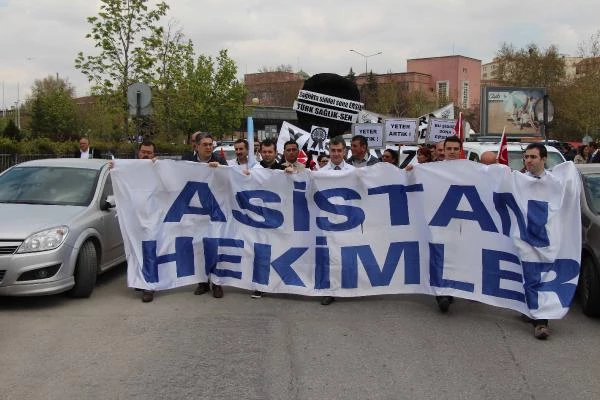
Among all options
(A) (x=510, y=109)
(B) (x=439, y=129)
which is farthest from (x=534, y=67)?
(B) (x=439, y=129)

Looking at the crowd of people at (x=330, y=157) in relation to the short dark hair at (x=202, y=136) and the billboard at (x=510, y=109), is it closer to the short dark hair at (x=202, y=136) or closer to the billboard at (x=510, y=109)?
the short dark hair at (x=202, y=136)

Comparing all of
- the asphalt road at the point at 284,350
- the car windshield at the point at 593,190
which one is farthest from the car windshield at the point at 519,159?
the asphalt road at the point at 284,350

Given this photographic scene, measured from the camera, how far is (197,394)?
4367mm

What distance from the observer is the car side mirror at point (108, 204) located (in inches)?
296

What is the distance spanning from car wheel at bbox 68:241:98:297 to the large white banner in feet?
1.32

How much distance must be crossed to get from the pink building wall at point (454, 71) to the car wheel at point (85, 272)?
11267 centimetres

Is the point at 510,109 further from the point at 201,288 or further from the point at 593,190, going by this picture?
the point at 201,288

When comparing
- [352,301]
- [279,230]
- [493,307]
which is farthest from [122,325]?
[493,307]

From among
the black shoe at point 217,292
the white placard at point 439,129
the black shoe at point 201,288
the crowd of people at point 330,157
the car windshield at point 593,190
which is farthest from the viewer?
the white placard at point 439,129

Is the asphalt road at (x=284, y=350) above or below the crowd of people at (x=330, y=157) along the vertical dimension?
below

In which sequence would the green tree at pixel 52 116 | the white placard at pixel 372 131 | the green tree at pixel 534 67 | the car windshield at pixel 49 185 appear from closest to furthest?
1. the car windshield at pixel 49 185
2. the white placard at pixel 372 131
3. the green tree at pixel 52 116
4. the green tree at pixel 534 67

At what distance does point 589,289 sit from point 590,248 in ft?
1.35

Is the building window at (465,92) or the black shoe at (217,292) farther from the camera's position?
the building window at (465,92)

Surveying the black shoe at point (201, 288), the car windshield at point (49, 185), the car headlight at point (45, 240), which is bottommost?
the black shoe at point (201, 288)
